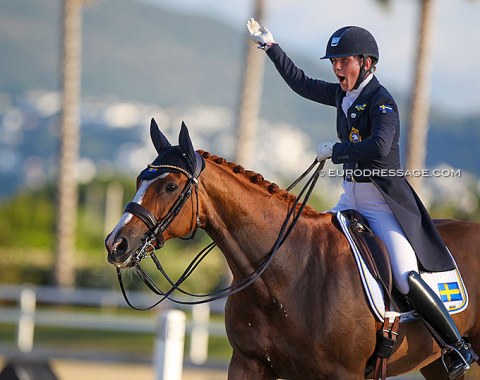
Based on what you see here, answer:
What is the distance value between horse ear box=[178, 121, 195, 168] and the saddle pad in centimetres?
113

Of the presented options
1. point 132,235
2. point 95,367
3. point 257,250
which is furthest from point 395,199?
point 95,367

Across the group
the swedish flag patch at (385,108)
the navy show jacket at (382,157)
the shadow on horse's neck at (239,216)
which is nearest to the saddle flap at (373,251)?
the navy show jacket at (382,157)

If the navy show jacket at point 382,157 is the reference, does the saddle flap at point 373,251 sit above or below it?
below

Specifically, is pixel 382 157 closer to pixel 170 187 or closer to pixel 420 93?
pixel 170 187

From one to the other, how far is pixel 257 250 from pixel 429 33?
15.8 m

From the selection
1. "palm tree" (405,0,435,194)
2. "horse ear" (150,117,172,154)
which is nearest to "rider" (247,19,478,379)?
"horse ear" (150,117,172,154)

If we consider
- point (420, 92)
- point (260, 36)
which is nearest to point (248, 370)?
point (260, 36)

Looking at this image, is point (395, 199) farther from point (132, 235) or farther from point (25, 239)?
point (25, 239)

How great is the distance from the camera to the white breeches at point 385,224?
19.7 feet

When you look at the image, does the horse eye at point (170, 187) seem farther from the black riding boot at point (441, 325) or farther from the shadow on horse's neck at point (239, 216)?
the black riding boot at point (441, 325)

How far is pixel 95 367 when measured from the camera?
12.8 metres

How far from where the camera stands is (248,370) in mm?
5906

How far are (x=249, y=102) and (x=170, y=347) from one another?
46.7 ft

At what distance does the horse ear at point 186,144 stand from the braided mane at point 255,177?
25 cm
